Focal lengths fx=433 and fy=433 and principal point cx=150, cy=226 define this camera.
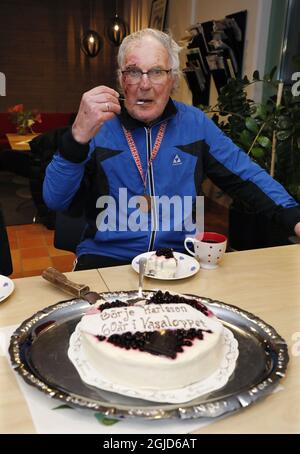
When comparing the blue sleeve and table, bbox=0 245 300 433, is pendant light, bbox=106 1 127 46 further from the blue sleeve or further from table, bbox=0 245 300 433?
table, bbox=0 245 300 433

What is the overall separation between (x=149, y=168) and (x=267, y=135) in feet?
5.80

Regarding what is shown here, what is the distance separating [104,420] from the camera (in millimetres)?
744

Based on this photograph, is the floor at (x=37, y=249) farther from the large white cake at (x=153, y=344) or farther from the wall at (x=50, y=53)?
the wall at (x=50, y=53)

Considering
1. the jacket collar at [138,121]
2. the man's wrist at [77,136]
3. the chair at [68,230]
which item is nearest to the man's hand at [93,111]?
the man's wrist at [77,136]

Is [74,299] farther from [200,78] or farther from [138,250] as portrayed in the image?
[200,78]

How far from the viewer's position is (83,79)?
823cm

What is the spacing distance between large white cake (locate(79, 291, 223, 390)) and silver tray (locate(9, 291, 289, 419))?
4 cm

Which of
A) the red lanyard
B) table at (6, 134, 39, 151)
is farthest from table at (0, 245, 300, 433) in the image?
table at (6, 134, 39, 151)

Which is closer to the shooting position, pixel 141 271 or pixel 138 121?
pixel 141 271

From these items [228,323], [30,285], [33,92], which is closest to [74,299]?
[30,285]

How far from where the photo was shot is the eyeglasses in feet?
5.40

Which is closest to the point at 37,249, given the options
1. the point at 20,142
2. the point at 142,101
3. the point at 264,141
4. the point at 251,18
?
the point at 20,142

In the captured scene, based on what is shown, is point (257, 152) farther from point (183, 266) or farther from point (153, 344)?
point (153, 344)

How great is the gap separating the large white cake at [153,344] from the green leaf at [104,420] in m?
0.08
